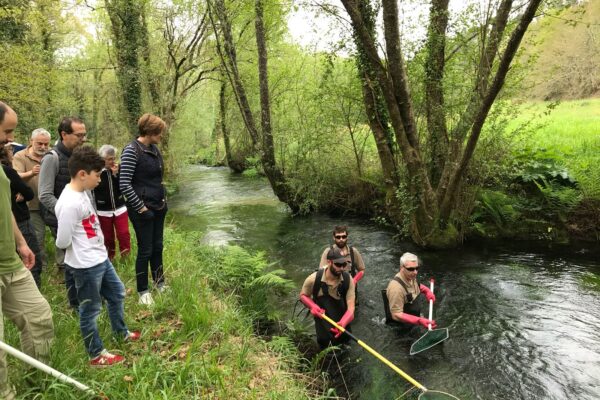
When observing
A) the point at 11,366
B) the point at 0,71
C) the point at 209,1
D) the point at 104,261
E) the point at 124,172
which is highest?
the point at 209,1

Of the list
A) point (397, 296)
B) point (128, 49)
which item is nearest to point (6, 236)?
point (397, 296)

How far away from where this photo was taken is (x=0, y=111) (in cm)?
272

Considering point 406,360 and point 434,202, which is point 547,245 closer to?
point 434,202

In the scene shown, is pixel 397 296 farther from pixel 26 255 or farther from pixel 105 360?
pixel 26 255

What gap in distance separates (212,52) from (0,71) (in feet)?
37.2

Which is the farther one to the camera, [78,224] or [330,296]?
[330,296]

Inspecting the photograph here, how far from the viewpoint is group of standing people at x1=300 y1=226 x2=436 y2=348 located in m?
5.55

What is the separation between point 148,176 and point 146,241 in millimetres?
844

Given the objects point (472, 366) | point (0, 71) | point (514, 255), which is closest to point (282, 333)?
point (472, 366)

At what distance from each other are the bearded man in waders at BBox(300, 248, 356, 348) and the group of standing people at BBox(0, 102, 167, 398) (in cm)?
221

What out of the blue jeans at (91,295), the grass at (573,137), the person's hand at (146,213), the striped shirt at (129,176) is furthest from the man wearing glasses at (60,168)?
the grass at (573,137)

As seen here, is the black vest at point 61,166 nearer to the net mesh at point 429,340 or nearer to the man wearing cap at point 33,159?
the man wearing cap at point 33,159

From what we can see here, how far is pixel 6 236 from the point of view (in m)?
2.82

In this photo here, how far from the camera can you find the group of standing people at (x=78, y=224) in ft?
9.65
